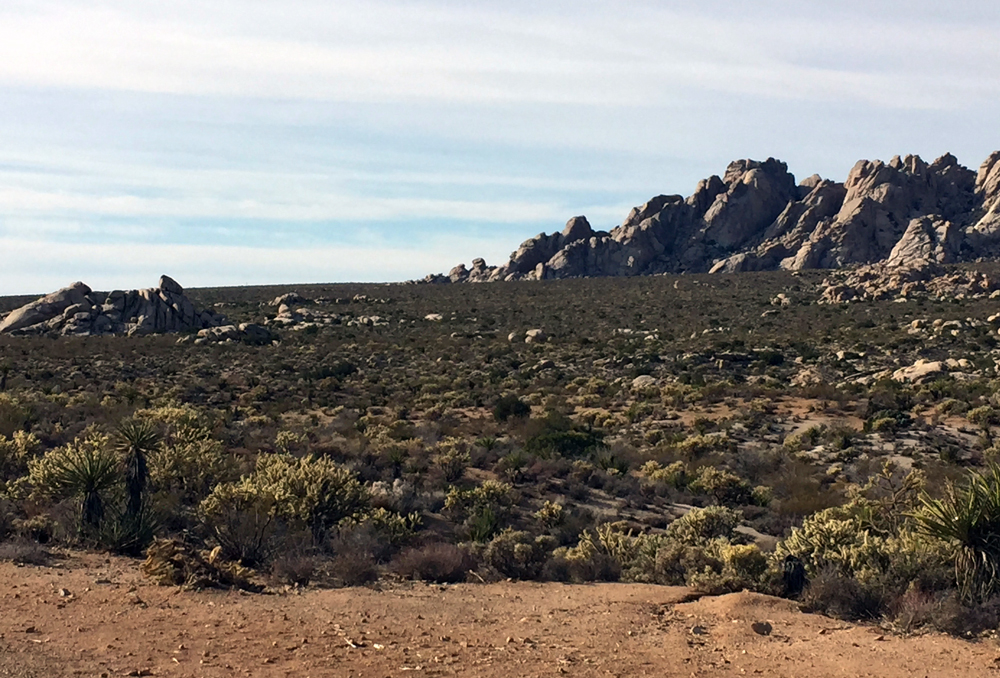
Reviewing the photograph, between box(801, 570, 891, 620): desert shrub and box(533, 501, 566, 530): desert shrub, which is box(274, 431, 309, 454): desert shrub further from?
box(801, 570, 891, 620): desert shrub

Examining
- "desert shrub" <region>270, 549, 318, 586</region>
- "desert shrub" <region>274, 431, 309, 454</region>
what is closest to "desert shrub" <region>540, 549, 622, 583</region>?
"desert shrub" <region>270, 549, 318, 586</region>

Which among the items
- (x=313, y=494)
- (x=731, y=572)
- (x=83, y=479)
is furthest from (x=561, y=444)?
(x=83, y=479)

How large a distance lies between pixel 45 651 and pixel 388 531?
20.3 feet

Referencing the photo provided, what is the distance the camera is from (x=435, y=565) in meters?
11.9

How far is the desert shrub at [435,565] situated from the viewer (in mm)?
11844

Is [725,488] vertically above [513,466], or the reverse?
[513,466]

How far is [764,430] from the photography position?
2719 centimetres

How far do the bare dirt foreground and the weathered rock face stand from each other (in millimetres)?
50810

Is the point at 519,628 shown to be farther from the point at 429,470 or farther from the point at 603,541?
the point at 429,470

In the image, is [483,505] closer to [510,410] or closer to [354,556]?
[354,556]

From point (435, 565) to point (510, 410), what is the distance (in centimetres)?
1858

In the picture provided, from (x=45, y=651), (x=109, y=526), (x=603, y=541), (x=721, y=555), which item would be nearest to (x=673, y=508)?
(x=603, y=541)

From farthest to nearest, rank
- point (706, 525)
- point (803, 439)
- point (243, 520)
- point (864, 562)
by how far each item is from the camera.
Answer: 1. point (803, 439)
2. point (706, 525)
3. point (243, 520)
4. point (864, 562)

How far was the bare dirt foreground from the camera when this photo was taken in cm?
788
